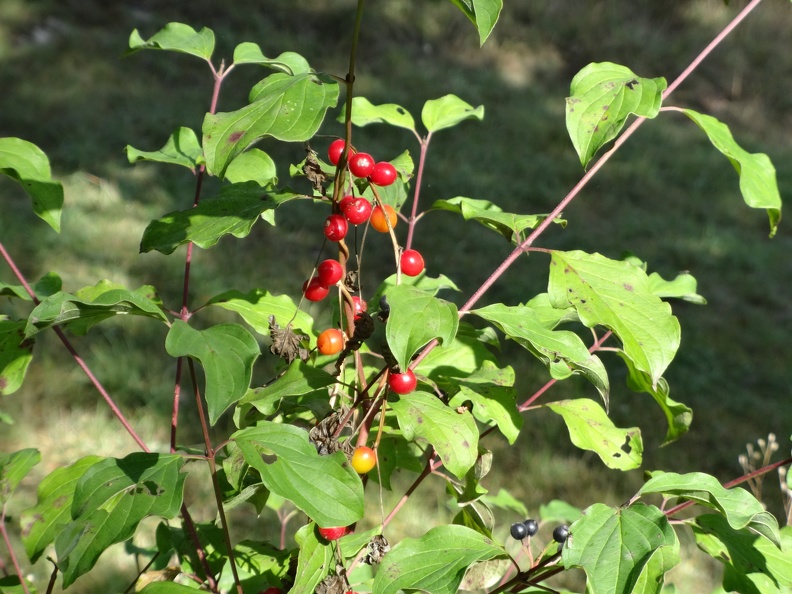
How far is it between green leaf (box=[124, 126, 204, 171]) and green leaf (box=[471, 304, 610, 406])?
614mm

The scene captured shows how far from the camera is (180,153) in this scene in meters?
1.47

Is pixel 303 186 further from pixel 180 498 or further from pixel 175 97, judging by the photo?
pixel 180 498

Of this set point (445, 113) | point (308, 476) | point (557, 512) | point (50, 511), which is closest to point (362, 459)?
point (308, 476)

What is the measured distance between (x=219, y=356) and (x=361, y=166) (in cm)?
29

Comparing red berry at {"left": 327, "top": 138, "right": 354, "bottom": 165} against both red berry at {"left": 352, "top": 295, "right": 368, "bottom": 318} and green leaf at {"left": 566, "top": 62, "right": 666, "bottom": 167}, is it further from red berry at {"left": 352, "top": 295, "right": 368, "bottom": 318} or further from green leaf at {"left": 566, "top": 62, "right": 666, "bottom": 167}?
green leaf at {"left": 566, "top": 62, "right": 666, "bottom": 167}

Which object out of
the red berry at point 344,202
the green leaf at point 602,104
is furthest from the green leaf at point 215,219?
the green leaf at point 602,104

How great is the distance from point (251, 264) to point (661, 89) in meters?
3.01

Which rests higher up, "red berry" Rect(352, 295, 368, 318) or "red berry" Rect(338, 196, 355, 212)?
"red berry" Rect(338, 196, 355, 212)

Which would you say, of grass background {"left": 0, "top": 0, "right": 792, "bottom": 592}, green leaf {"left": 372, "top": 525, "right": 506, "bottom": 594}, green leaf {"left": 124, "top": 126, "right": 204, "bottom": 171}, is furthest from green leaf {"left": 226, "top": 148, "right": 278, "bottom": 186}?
grass background {"left": 0, "top": 0, "right": 792, "bottom": 592}

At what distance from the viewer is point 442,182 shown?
4992mm

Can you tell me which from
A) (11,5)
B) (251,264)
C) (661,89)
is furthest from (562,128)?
(661,89)

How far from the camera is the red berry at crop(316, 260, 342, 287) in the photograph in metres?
1.05

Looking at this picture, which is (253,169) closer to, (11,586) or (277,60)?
(277,60)

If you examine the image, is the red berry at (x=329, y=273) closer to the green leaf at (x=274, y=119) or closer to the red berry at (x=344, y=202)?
the red berry at (x=344, y=202)
